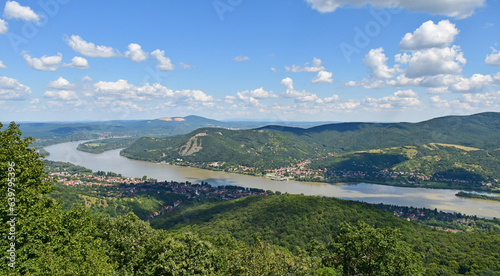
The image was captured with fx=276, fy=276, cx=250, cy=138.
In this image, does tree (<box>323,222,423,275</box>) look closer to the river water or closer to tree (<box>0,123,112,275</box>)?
tree (<box>0,123,112,275</box>)

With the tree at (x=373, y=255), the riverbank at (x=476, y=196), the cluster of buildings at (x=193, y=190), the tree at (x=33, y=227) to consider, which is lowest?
the cluster of buildings at (x=193, y=190)

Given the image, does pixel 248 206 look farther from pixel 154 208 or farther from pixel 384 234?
pixel 384 234

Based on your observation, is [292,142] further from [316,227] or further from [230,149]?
[316,227]

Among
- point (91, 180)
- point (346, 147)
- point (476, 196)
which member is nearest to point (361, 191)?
point (476, 196)

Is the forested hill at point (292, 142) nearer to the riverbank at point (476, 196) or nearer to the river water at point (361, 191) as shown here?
the river water at point (361, 191)

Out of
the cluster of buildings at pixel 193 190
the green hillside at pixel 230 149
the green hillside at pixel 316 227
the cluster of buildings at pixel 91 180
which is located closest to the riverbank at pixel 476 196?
the green hillside at pixel 316 227

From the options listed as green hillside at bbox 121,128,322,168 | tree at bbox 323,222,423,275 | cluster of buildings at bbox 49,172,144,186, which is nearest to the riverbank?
green hillside at bbox 121,128,322,168

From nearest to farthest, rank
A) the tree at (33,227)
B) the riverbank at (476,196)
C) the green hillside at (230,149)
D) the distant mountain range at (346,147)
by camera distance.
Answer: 1. the tree at (33,227)
2. the riverbank at (476,196)
3. the distant mountain range at (346,147)
4. the green hillside at (230,149)
